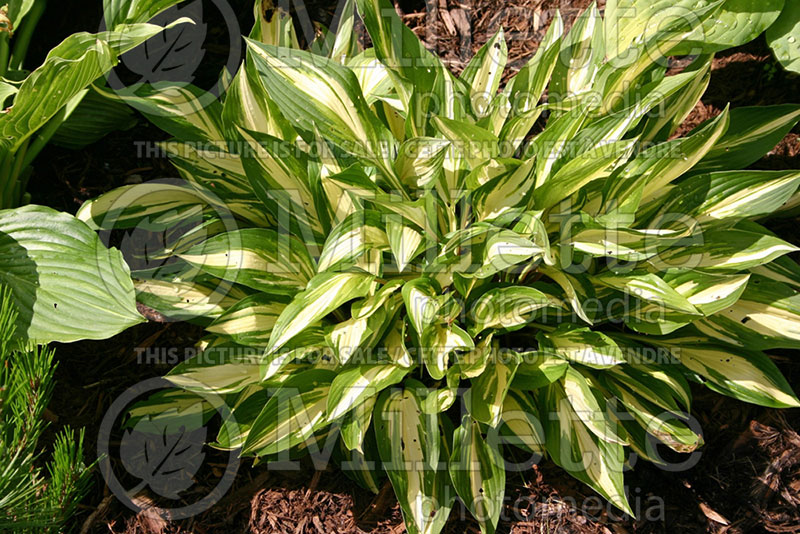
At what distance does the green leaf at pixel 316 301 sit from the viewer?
4.62 ft

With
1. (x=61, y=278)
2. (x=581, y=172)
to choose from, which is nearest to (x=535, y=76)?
(x=581, y=172)

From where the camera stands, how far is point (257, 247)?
154 centimetres

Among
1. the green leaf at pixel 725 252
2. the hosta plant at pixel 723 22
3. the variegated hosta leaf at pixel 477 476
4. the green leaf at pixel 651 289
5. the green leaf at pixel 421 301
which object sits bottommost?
the variegated hosta leaf at pixel 477 476

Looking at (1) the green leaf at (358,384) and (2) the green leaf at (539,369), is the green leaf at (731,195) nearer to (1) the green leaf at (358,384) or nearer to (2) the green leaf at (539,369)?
(2) the green leaf at (539,369)

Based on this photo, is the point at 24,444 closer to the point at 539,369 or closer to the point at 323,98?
the point at 323,98

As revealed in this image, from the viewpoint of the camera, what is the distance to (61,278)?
5.09 ft

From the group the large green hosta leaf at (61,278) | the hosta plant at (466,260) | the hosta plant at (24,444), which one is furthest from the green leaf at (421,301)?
the hosta plant at (24,444)

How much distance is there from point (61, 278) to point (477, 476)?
3.55 ft

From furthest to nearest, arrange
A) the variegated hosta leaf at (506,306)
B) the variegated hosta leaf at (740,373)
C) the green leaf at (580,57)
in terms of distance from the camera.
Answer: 1. the green leaf at (580,57)
2. the variegated hosta leaf at (740,373)
3. the variegated hosta leaf at (506,306)

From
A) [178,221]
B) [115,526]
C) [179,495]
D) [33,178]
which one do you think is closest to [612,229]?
[178,221]

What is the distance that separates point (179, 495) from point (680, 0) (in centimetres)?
183

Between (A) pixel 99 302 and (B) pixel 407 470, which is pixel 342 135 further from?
(B) pixel 407 470

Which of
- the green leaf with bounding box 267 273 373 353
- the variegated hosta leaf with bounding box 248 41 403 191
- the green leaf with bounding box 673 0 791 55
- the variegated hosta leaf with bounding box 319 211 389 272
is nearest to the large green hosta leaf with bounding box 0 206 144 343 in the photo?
the green leaf with bounding box 267 273 373 353

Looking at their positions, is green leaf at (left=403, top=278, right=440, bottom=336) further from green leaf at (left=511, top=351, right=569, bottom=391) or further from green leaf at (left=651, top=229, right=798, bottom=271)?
green leaf at (left=651, top=229, right=798, bottom=271)
